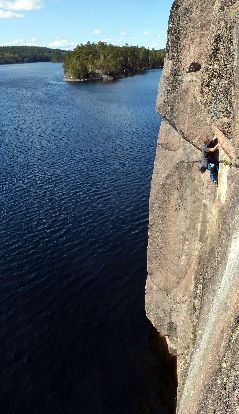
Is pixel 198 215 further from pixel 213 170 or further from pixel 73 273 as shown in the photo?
pixel 73 273

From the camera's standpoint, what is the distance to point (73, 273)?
1195 inches

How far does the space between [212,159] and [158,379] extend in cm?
1248

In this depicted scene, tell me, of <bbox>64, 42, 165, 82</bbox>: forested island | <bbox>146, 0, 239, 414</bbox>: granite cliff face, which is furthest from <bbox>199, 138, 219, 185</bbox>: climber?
<bbox>64, 42, 165, 82</bbox>: forested island

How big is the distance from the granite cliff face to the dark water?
3.57 meters

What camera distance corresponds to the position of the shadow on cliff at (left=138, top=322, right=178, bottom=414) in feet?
69.9

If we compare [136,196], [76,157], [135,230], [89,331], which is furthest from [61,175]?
[89,331]

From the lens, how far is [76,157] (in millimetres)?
54500

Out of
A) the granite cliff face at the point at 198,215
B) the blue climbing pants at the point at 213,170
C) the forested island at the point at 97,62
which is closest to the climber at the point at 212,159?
the blue climbing pants at the point at 213,170

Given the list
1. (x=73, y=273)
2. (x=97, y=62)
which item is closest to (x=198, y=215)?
(x=73, y=273)

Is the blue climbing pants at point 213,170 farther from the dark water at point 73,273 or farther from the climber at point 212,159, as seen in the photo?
the dark water at point 73,273

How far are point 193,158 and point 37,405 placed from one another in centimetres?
1404

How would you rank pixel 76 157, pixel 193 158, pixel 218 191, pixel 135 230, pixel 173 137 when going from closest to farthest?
pixel 218 191 < pixel 193 158 < pixel 173 137 < pixel 135 230 < pixel 76 157

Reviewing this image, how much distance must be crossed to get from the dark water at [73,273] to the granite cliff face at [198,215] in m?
3.57

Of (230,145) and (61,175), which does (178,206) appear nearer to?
(230,145)
